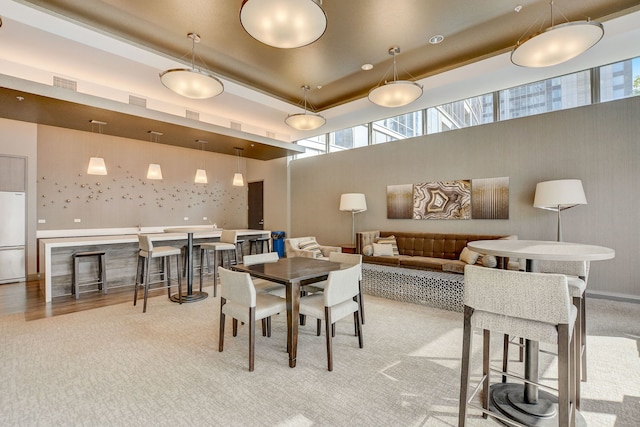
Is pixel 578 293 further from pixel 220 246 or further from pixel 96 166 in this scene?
pixel 96 166

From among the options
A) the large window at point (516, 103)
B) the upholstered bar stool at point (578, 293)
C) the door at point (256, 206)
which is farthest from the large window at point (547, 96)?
the door at point (256, 206)

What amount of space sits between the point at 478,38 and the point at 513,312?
4.16m

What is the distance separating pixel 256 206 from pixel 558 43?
8334mm

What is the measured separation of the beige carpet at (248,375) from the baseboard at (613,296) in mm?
549

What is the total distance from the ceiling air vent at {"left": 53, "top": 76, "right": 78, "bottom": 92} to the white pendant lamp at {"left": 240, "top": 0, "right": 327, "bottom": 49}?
4.19 m

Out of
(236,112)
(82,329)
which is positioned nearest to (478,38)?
(236,112)

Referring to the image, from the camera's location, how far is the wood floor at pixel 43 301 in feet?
12.8

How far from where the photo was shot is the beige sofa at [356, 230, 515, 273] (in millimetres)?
4539

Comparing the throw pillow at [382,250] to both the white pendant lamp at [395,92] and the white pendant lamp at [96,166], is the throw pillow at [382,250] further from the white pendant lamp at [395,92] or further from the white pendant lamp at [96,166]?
the white pendant lamp at [96,166]

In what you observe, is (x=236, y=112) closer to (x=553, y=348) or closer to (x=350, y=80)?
(x=350, y=80)

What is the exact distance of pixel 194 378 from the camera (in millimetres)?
2318

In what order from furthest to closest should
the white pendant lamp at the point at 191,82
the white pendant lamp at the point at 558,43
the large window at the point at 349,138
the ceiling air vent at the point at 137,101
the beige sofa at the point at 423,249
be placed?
the large window at the point at 349,138, the ceiling air vent at the point at 137,101, the beige sofa at the point at 423,249, the white pendant lamp at the point at 191,82, the white pendant lamp at the point at 558,43

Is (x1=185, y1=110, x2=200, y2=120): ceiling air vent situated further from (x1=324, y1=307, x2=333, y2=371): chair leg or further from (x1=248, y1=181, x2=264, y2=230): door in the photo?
(x1=324, y1=307, x2=333, y2=371): chair leg

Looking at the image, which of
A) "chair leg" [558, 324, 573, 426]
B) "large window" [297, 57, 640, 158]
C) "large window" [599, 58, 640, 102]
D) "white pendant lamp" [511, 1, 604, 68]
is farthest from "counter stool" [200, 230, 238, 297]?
"large window" [599, 58, 640, 102]
